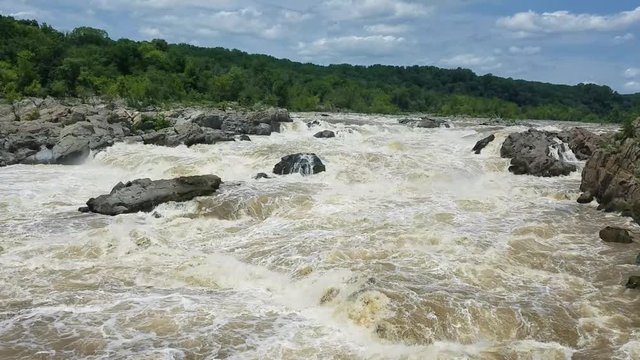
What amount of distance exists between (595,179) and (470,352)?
14.3 meters

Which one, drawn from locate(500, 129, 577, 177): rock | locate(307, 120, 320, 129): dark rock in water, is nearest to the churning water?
locate(500, 129, 577, 177): rock

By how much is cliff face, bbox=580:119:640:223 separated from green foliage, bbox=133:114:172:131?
26.3 m

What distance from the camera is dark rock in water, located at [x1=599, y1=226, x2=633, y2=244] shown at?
16.2 meters

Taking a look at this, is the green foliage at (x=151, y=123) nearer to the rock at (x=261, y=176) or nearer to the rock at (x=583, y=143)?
the rock at (x=261, y=176)

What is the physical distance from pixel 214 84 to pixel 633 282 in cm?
5829

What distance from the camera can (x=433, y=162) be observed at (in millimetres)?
27406

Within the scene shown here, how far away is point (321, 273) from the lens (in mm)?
13477

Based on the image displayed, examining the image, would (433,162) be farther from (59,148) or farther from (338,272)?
(59,148)

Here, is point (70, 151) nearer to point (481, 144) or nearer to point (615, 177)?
point (481, 144)

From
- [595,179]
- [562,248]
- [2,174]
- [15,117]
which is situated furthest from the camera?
[15,117]

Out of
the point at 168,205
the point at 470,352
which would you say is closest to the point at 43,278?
the point at 168,205

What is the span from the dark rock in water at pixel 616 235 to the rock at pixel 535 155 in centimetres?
892

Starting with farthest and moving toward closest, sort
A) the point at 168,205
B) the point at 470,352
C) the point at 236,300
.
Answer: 1. the point at 168,205
2. the point at 236,300
3. the point at 470,352

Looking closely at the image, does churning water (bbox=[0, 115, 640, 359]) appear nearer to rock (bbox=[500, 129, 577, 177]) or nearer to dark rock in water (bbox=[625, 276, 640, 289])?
dark rock in water (bbox=[625, 276, 640, 289])
